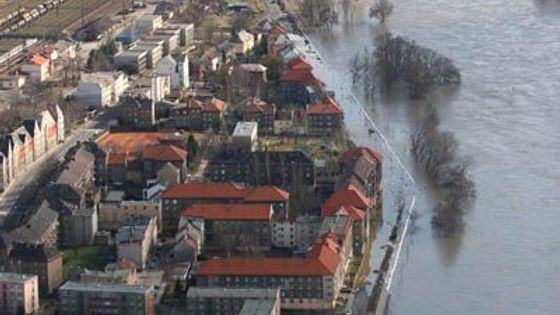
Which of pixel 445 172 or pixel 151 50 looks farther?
pixel 151 50

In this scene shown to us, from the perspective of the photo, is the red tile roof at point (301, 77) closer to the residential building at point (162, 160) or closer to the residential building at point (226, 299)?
the residential building at point (162, 160)

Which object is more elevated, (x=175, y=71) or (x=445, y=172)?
(x=445, y=172)

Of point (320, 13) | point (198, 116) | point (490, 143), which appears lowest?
point (320, 13)

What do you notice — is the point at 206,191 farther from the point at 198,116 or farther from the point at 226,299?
the point at 198,116

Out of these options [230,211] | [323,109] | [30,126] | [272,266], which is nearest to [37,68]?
[30,126]

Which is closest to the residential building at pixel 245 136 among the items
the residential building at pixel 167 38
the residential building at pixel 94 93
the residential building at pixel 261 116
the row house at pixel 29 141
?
the residential building at pixel 261 116

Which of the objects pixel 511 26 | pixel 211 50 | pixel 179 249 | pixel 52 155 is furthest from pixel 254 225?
pixel 511 26

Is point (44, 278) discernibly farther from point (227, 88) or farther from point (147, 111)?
point (227, 88)
